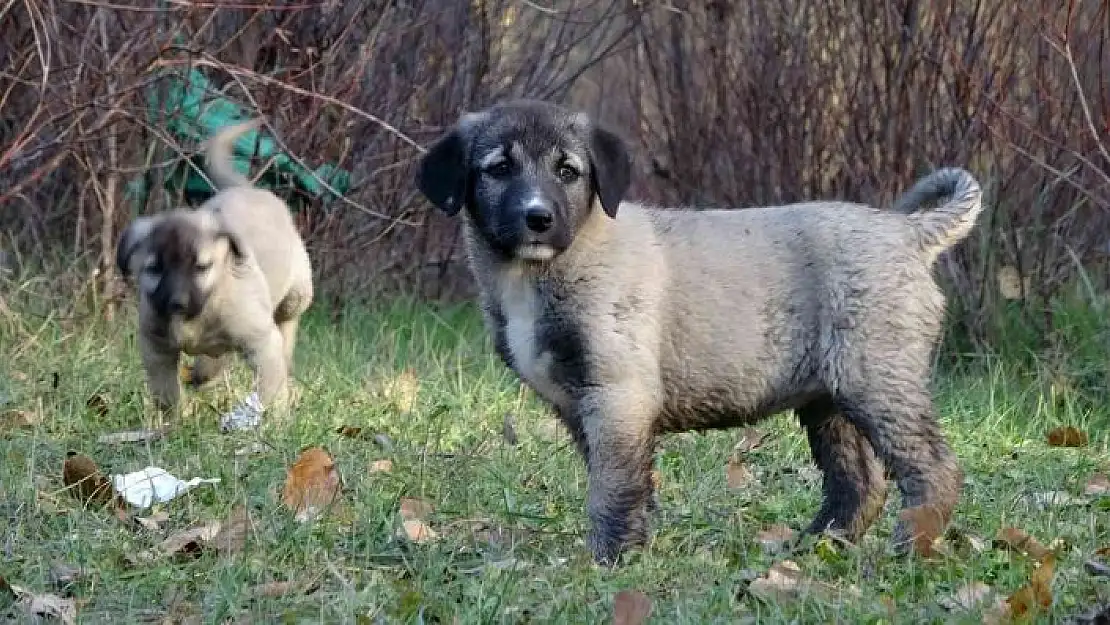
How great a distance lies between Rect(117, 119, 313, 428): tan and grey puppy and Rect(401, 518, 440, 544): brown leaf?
2220 mm

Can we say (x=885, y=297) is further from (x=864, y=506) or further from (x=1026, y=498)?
Result: (x=1026, y=498)

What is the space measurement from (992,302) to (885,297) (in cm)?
354

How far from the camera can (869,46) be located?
890cm

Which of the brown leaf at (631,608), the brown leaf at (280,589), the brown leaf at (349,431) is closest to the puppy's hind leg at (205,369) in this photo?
the brown leaf at (349,431)

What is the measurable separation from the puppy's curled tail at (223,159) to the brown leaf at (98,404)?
1690 millimetres

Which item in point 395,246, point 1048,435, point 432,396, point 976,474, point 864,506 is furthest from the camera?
point 395,246

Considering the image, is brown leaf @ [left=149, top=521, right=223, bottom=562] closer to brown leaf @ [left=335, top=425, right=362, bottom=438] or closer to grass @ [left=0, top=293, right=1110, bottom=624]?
grass @ [left=0, top=293, right=1110, bottom=624]

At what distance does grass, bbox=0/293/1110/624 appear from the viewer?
4305mm

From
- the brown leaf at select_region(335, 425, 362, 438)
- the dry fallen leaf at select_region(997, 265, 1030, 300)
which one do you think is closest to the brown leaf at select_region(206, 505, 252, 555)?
the brown leaf at select_region(335, 425, 362, 438)

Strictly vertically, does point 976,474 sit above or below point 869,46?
below

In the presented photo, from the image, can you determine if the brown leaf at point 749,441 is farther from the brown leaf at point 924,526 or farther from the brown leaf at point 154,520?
the brown leaf at point 154,520

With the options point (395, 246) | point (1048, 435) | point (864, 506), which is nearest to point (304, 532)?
point (864, 506)

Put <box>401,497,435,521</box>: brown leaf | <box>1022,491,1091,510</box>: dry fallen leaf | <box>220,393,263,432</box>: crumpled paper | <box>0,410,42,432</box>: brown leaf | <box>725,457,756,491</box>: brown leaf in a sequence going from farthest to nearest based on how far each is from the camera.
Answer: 1. <box>220,393,263,432</box>: crumpled paper
2. <box>0,410,42,432</box>: brown leaf
3. <box>725,457,756,491</box>: brown leaf
4. <box>1022,491,1091,510</box>: dry fallen leaf
5. <box>401,497,435,521</box>: brown leaf

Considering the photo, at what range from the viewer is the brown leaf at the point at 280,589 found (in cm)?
434
